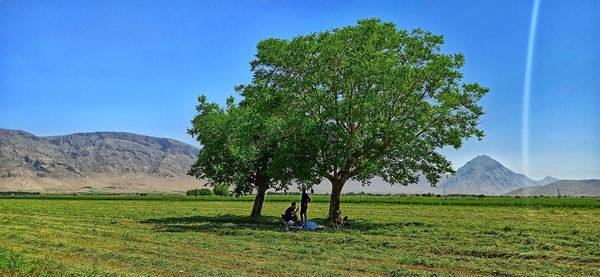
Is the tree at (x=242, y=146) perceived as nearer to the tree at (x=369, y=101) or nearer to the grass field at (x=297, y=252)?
the tree at (x=369, y=101)

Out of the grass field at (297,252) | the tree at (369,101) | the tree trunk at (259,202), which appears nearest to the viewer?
the grass field at (297,252)

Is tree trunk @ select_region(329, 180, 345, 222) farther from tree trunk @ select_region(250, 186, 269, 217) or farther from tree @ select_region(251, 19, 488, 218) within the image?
tree trunk @ select_region(250, 186, 269, 217)

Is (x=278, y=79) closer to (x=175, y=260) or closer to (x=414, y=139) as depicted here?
(x=414, y=139)

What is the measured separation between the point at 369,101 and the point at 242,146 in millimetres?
11789

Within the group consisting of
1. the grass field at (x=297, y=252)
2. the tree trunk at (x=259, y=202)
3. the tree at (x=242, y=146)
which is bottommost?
the grass field at (x=297, y=252)

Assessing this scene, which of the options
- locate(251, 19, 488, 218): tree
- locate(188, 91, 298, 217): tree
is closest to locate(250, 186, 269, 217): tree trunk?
locate(188, 91, 298, 217): tree

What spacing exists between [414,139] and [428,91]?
156 inches

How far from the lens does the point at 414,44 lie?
4128 cm

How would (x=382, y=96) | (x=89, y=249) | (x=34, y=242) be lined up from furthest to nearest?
(x=382, y=96), (x=34, y=242), (x=89, y=249)

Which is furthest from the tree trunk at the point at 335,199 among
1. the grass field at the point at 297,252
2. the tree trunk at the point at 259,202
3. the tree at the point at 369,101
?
the tree trunk at the point at 259,202

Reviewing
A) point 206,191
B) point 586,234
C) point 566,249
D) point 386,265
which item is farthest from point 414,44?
point 206,191

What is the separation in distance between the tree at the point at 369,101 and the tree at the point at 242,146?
7.63 feet

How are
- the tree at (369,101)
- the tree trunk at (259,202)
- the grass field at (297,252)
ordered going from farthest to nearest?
the tree trunk at (259,202)
the tree at (369,101)
the grass field at (297,252)

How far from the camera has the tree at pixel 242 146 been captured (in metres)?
43.1
